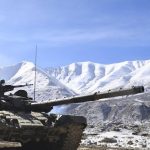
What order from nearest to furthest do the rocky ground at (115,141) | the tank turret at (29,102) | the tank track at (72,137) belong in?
1. the tank turret at (29,102)
2. the tank track at (72,137)
3. the rocky ground at (115,141)

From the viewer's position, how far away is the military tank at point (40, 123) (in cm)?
1930

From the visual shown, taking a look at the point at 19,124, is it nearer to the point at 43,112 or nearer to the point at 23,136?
the point at 23,136

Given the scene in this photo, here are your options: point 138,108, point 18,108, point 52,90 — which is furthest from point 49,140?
point 52,90

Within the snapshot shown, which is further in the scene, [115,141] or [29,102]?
[115,141]

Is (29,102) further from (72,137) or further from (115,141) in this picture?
(115,141)

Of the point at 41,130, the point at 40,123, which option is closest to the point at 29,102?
the point at 40,123

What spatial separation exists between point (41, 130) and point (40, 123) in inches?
11.5

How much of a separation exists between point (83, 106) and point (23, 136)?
347 ft

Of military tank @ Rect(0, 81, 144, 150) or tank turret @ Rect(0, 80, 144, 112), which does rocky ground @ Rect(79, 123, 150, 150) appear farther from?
military tank @ Rect(0, 81, 144, 150)

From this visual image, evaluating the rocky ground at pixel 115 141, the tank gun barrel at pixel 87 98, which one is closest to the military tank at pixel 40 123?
the tank gun barrel at pixel 87 98

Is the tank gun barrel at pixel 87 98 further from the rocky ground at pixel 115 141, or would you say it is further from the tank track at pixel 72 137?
the rocky ground at pixel 115 141

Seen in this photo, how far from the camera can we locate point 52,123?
20.4 meters

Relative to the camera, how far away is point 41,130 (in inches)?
782

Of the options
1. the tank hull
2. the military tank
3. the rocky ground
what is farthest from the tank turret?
the rocky ground
